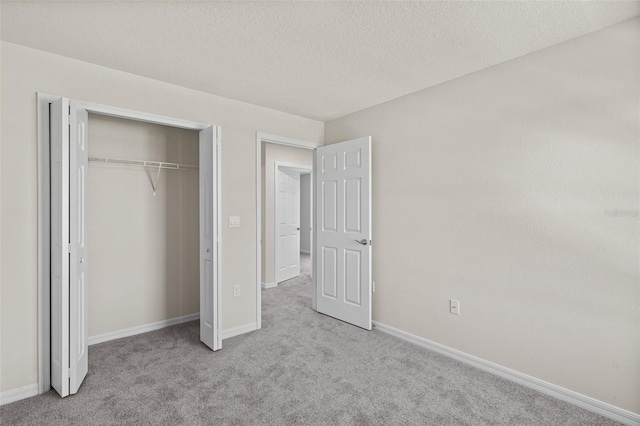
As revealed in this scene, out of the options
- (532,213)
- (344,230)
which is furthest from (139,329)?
(532,213)

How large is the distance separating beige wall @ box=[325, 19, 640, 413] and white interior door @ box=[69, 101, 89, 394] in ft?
8.97

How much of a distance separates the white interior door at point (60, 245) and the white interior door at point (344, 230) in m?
2.48

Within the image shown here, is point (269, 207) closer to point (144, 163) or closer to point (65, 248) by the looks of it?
point (144, 163)

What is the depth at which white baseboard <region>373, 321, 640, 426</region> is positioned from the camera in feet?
6.67

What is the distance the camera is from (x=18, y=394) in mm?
2234

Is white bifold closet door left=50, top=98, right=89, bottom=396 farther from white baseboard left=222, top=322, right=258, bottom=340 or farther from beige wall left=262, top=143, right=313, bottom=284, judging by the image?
beige wall left=262, top=143, right=313, bottom=284

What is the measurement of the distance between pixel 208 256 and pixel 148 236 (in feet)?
3.13

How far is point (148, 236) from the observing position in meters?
3.53

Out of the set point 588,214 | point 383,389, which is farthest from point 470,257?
point 383,389

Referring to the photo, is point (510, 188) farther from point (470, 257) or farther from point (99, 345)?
point (99, 345)

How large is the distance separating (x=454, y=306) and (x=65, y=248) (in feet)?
10.1

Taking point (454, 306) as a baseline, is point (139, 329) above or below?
below

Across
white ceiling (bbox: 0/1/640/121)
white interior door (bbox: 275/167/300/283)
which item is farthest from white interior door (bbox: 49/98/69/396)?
white interior door (bbox: 275/167/300/283)

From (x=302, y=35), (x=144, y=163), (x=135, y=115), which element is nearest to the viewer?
(x=302, y=35)
